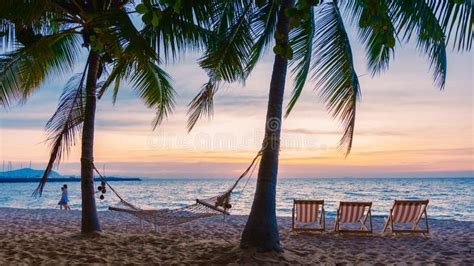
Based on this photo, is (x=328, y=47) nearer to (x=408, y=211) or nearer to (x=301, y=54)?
(x=301, y=54)

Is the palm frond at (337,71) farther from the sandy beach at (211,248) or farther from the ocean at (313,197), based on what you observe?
the ocean at (313,197)

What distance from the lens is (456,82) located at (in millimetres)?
11227

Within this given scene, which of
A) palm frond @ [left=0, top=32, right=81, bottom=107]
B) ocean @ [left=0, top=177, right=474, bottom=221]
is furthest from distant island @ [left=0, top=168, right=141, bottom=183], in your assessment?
palm frond @ [left=0, top=32, right=81, bottom=107]

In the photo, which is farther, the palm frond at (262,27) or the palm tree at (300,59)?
the palm frond at (262,27)

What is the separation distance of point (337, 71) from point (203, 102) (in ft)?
6.29

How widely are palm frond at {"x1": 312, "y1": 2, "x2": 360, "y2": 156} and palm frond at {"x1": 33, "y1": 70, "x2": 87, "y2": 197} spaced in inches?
162

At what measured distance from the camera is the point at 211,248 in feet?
18.0

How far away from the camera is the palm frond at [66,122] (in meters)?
7.07

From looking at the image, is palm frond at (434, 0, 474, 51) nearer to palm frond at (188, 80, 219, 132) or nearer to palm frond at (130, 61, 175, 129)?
palm frond at (188, 80, 219, 132)

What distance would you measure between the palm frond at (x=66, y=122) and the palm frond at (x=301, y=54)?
12.6ft

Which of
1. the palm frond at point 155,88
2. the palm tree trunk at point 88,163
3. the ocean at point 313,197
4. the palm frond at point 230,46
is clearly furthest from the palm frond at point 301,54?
the ocean at point 313,197

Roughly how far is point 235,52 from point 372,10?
13.4 feet

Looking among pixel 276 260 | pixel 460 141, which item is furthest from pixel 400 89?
pixel 276 260

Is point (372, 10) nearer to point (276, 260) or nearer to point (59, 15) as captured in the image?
point (276, 260)
